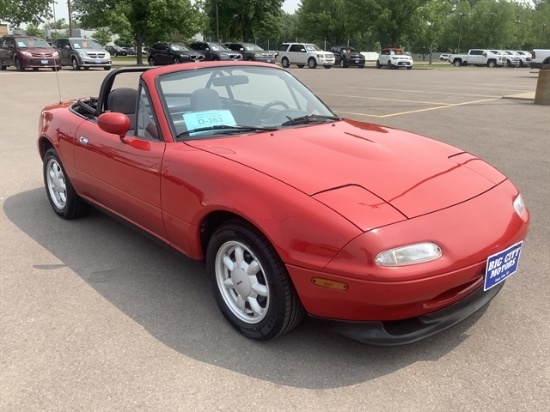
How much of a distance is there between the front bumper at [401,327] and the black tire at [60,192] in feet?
9.67

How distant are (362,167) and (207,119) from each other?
3.70ft

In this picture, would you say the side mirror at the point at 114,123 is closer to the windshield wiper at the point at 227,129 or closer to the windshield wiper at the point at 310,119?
the windshield wiper at the point at 227,129

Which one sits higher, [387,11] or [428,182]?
[387,11]

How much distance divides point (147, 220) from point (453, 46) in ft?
288

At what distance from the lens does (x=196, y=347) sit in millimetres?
2742

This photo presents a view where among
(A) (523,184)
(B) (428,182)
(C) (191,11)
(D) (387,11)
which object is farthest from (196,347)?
(D) (387,11)

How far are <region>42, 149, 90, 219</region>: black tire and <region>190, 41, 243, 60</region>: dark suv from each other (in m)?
27.3

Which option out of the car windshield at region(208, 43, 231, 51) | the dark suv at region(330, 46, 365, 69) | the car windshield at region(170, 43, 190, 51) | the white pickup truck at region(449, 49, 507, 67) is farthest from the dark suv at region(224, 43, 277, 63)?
the white pickup truck at region(449, 49, 507, 67)

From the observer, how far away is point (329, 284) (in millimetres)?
2330

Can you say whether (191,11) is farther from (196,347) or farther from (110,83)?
(196,347)

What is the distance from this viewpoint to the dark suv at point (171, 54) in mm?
30906

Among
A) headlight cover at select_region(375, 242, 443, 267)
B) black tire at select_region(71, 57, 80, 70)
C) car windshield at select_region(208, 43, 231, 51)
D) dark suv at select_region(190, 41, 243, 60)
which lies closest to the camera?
headlight cover at select_region(375, 242, 443, 267)

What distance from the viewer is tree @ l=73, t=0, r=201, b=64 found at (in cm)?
3481

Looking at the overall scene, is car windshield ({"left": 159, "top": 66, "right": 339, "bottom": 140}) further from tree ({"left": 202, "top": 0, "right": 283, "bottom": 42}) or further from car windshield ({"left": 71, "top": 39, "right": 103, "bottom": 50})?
tree ({"left": 202, "top": 0, "right": 283, "bottom": 42})
